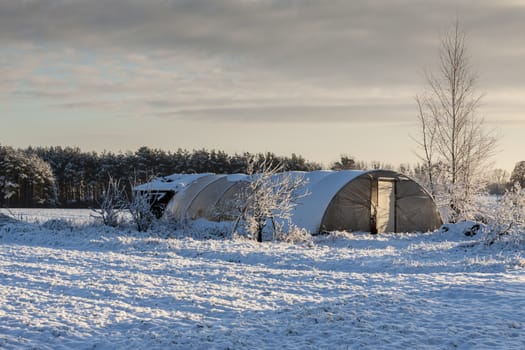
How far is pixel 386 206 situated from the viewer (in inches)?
1025

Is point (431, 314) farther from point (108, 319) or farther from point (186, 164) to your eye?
point (186, 164)

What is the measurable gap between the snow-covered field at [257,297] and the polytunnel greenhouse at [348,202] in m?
5.35

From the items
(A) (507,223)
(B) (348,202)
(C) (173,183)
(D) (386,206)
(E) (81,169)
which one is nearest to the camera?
(A) (507,223)

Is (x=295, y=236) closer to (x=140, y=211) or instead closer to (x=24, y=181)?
(x=140, y=211)

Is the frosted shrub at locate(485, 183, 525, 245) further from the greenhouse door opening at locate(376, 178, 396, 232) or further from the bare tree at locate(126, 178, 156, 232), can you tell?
the bare tree at locate(126, 178, 156, 232)

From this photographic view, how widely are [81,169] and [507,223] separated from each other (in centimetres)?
6939

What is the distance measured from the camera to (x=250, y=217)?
69.3 feet

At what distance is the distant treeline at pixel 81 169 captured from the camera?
69.6 m

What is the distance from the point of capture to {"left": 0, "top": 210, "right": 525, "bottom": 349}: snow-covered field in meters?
7.70

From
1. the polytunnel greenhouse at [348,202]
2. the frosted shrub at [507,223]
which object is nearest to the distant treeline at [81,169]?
the polytunnel greenhouse at [348,202]

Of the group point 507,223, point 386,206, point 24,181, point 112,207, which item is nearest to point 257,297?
point 507,223

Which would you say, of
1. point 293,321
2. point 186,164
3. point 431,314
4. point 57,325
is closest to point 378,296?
point 431,314

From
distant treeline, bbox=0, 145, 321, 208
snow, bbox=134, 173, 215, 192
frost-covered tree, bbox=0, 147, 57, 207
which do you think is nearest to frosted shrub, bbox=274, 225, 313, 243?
snow, bbox=134, 173, 215, 192

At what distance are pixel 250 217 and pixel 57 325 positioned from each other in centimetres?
1313
